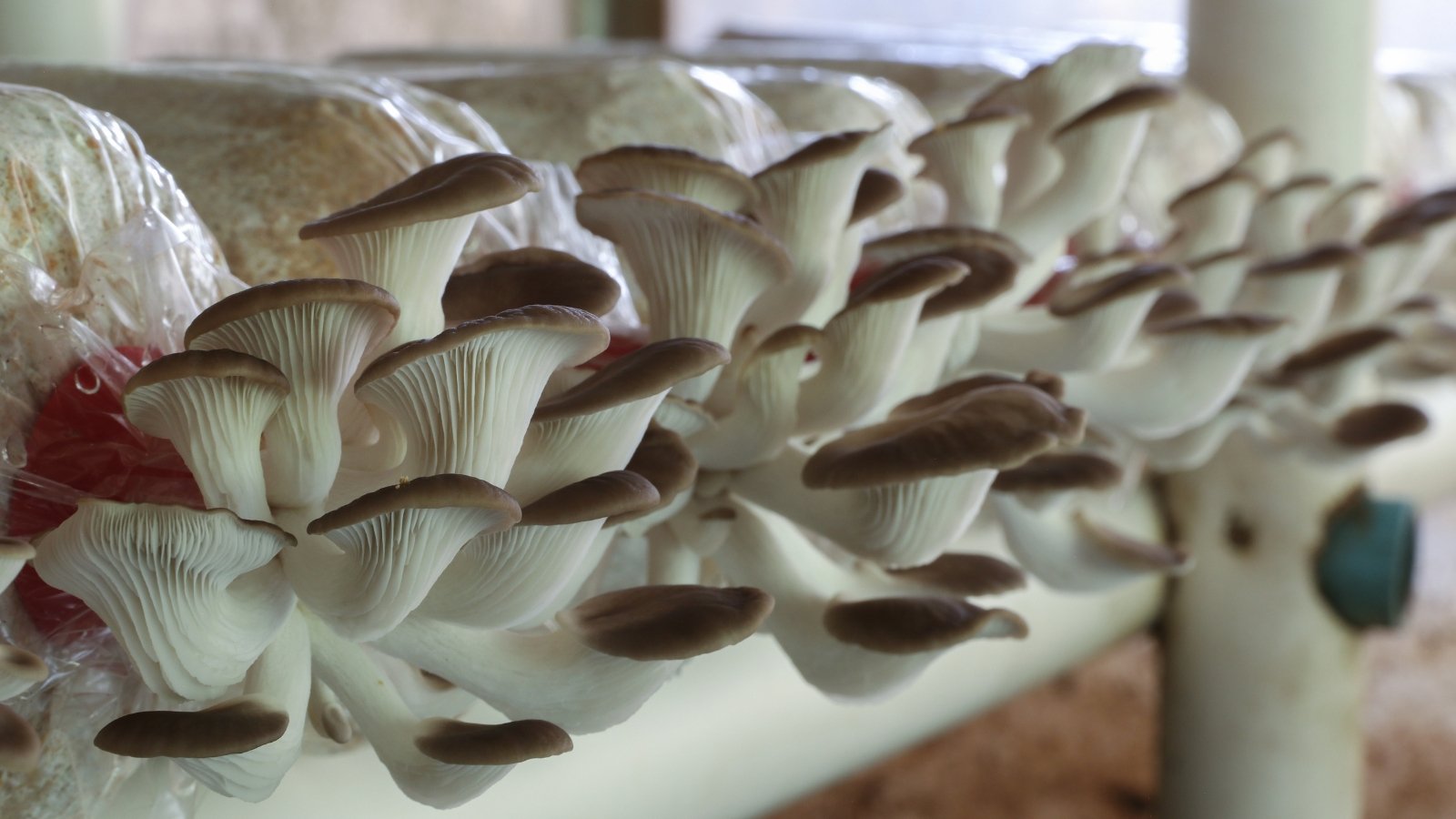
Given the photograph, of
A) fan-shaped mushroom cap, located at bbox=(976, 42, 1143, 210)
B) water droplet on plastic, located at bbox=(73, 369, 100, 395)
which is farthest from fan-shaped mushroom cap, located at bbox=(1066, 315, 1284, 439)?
water droplet on plastic, located at bbox=(73, 369, 100, 395)

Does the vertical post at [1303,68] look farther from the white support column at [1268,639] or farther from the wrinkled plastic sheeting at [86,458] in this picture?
the wrinkled plastic sheeting at [86,458]

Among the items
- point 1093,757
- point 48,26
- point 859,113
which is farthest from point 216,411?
point 48,26

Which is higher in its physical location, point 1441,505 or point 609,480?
point 609,480

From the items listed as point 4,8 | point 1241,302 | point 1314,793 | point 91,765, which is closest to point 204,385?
point 91,765

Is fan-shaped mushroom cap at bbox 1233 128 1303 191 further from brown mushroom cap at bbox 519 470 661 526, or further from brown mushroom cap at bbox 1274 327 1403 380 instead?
brown mushroom cap at bbox 519 470 661 526

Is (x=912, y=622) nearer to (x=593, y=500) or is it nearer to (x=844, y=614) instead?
(x=844, y=614)

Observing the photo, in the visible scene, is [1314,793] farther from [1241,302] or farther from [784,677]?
[784,677]
